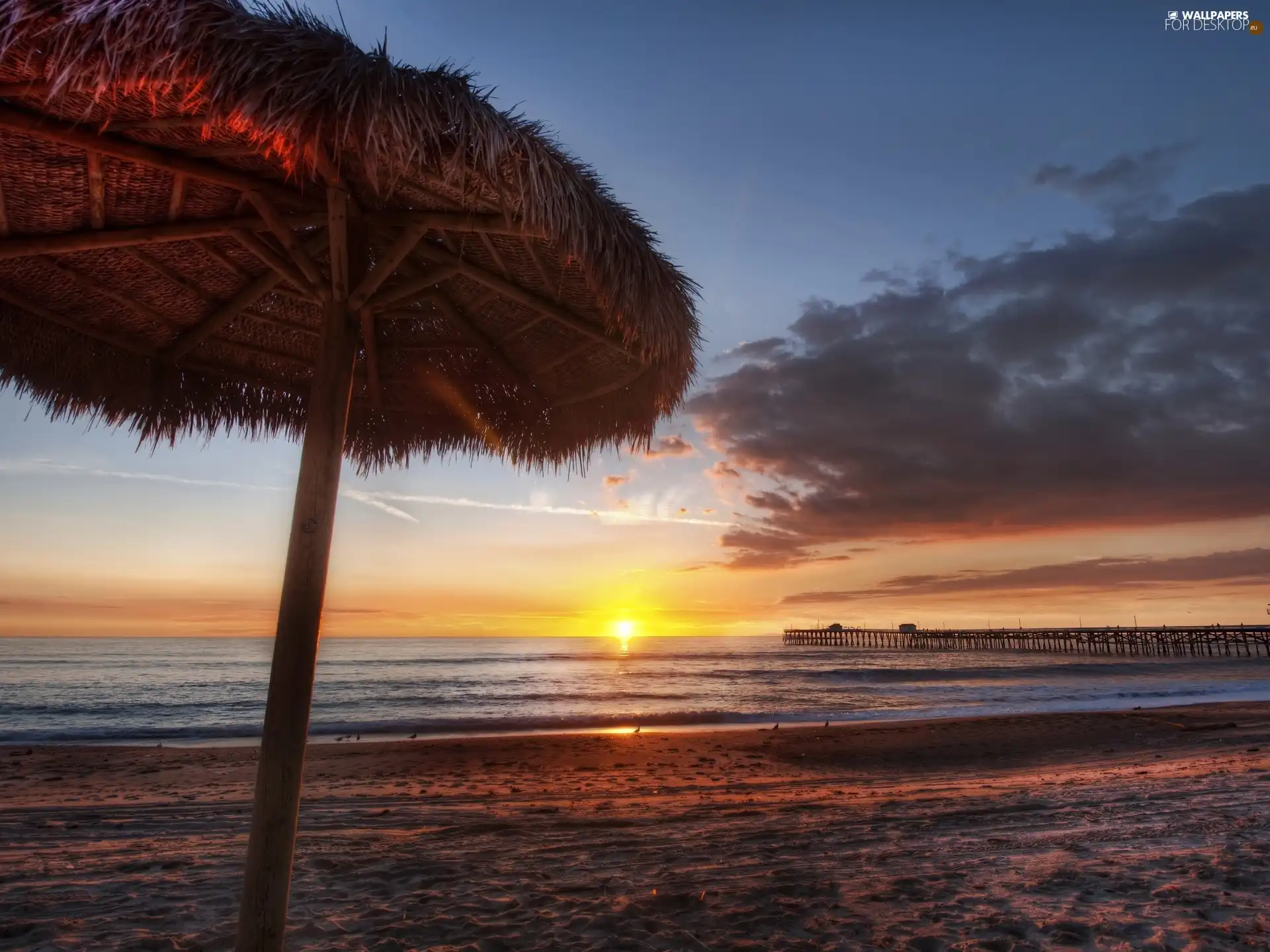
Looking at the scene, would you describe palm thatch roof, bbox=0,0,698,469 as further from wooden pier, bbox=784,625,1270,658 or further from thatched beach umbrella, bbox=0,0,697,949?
wooden pier, bbox=784,625,1270,658

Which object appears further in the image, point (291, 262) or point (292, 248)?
point (291, 262)

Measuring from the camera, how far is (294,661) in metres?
2.46

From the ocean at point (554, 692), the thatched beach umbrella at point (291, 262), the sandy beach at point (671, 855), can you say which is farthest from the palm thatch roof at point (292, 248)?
the ocean at point (554, 692)

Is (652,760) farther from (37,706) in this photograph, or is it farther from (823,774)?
(37,706)

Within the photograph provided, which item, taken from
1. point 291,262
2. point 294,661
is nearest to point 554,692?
point 291,262

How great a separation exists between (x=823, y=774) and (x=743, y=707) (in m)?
12.3

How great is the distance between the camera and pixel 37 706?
2056 centimetres

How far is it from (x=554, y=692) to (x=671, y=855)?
22564mm

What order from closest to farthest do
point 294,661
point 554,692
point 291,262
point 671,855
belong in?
point 294,661, point 291,262, point 671,855, point 554,692

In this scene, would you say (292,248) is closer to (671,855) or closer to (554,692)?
(671,855)

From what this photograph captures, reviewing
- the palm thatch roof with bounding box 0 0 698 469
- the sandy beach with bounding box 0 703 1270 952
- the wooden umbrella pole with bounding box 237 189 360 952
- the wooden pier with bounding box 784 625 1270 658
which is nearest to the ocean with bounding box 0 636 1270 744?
the wooden pier with bounding box 784 625 1270 658

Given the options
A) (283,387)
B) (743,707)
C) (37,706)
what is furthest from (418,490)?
(37,706)

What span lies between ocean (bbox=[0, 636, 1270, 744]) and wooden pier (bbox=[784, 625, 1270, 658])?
17.0ft

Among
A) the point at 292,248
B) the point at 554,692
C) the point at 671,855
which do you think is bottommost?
the point at 554,692
